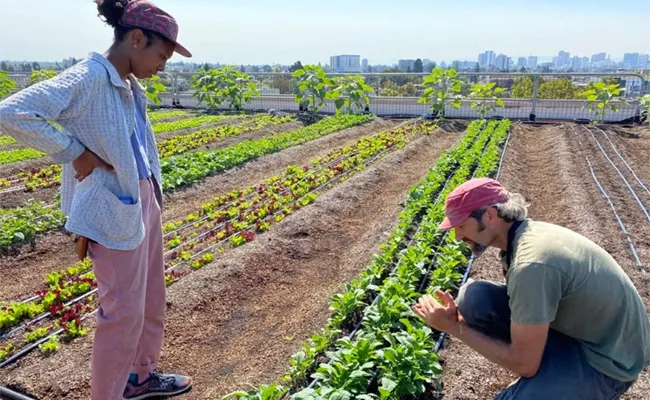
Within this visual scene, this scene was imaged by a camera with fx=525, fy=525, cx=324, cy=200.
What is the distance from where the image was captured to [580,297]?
7.39 ft

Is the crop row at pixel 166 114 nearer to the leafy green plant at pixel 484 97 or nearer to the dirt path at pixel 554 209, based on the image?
the leafy green plant at pixel 484 97

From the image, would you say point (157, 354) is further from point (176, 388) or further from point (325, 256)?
point (325, 256)

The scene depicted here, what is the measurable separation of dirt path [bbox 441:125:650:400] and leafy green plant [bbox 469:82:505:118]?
2116mm

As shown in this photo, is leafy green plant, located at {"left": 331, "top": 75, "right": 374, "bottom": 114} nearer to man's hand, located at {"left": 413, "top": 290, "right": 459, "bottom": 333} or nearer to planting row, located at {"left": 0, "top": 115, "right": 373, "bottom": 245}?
planting row, located at {"left": 0, "top": 115, "right": 373, "bottom": 245}

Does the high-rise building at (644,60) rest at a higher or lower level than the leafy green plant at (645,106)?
higher

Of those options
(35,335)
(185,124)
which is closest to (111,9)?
(35,335)

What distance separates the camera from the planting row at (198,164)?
19.1 ft

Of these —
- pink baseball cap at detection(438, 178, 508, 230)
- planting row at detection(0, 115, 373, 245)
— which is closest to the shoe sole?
pink baseball cap at detection(438, 178, 508, 230)

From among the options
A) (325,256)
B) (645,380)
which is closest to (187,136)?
(325,256)

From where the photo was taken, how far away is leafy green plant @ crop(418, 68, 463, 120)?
15055 millimetres

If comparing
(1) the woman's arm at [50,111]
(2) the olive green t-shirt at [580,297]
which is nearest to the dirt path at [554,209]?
(2) the olive green t-shirt at [580,297]

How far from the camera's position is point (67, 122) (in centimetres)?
238

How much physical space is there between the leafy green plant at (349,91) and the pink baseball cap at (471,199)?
14.0 metres

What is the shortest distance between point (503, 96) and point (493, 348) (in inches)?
667
